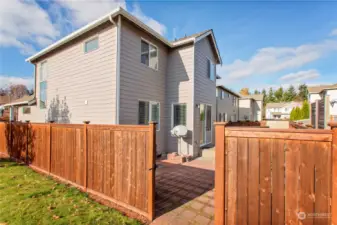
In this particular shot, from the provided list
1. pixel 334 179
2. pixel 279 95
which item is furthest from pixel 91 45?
pixel 279 95

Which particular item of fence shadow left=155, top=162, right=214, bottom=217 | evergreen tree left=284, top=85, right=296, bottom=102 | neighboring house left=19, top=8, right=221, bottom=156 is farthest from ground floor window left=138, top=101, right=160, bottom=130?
evergreen tree left=284, top=85, right=296, bottom=102

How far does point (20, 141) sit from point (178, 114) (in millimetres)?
7438

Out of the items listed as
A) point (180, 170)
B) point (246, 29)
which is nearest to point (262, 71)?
point (246, 29)

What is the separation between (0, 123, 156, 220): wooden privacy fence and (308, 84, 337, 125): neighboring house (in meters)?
5.18

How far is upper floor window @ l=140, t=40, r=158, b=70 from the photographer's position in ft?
25.3

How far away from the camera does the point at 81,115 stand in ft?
26.3

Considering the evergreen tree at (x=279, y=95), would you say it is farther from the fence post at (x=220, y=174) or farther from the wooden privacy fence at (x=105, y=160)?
the wooden privacy fence at (x=105, y=160)

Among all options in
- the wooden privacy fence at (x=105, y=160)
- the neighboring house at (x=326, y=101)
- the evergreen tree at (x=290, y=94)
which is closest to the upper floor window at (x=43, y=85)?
the wooden privacy fence at (x=105, y=160)

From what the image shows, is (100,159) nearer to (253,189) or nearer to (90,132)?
(90,132)

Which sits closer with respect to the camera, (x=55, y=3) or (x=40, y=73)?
(x=55, y=3)

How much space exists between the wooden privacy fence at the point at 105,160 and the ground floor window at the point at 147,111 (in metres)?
3.35

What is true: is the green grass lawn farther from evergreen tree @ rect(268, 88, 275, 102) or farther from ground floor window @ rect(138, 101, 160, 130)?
evergreen tree @ rect(268, 88, 275, 102)

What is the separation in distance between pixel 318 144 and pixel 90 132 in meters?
4.38

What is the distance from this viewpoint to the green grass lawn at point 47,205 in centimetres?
288
